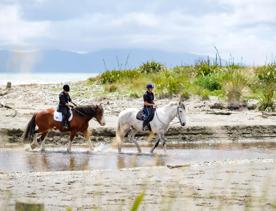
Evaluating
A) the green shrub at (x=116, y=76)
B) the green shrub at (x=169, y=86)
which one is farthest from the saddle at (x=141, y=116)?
the green shrub at (x=116, y=76)

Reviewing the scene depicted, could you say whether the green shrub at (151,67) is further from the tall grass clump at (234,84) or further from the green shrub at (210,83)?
the green shrub at (210,83)

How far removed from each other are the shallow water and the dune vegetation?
8.10m

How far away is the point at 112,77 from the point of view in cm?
3519

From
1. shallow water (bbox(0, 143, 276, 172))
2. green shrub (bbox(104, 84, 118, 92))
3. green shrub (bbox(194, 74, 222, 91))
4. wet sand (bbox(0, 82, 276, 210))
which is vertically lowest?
shallow water (bbox(0, 143, 276, 172))

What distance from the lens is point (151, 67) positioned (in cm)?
3909

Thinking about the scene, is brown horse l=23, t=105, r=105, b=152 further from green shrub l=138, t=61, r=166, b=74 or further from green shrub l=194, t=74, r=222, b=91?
green shrub l=138, t=61, r=166, b=74

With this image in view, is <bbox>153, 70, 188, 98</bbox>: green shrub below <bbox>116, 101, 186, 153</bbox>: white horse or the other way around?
the other way around

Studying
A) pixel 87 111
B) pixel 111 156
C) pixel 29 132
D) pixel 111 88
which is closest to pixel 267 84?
pixel 111 88

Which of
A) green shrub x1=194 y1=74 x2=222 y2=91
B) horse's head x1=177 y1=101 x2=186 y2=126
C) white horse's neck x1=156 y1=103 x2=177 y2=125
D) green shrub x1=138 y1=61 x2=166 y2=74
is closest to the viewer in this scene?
horse's head x1=177 y1=101 x2=186 y2=126

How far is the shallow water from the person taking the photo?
52.0ft

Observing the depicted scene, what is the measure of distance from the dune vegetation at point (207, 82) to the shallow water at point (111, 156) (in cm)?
810

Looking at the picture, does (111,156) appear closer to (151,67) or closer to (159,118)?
(159,118)

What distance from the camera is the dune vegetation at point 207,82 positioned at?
96.2 ft

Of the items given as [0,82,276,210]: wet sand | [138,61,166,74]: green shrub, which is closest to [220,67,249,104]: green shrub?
[0,82,276,210]: wet sand
